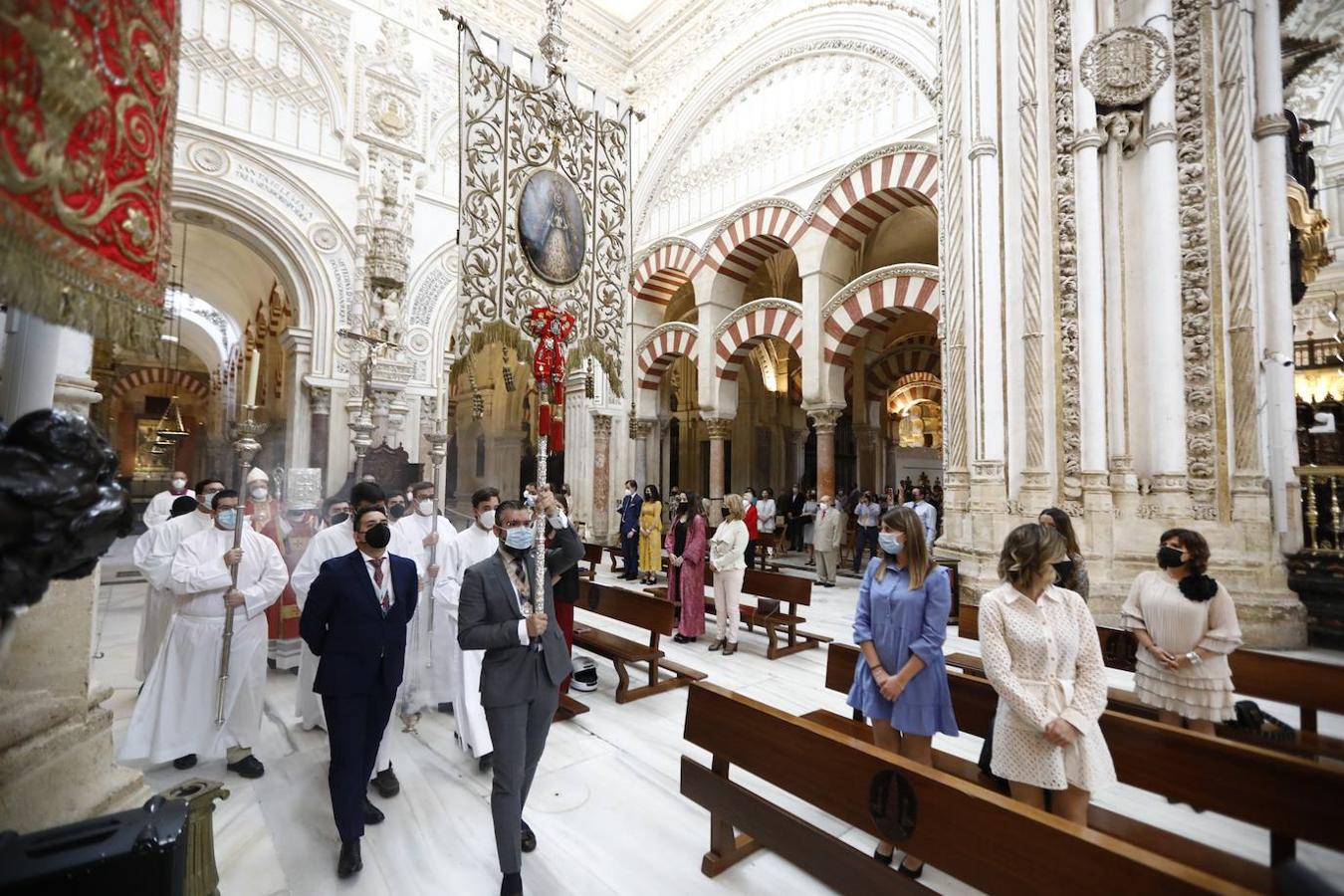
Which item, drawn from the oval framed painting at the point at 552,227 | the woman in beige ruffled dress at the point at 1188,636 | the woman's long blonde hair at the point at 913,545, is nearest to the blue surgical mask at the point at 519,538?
the woman's long blonde hair at the point at 913,545

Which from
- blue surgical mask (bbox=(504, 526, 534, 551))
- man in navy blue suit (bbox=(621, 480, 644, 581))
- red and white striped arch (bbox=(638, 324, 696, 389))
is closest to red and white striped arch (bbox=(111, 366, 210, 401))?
red and white striped arch (bbox=(638, 324, 696, 389))

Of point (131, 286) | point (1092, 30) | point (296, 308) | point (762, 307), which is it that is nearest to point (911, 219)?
point (762, 307)

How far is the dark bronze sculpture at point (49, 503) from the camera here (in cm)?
102

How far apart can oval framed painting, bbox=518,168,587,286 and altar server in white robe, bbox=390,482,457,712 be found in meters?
2.03

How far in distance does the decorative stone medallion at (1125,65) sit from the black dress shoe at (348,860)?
8.68 m

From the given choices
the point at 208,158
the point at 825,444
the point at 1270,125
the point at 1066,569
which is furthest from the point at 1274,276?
the point at 208,158

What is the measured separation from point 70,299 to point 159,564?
10.9 ft

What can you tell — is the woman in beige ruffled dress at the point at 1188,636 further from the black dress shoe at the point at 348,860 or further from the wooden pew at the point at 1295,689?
the black dress shoe at the point at 348,860

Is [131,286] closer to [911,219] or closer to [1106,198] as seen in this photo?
[1106,198]

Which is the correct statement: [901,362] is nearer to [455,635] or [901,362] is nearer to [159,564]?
[455,635]

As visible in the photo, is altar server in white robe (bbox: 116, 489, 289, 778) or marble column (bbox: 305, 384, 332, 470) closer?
altar server in white robe (bbox: 116, 489, 289, 778)

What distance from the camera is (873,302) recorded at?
30.5ft

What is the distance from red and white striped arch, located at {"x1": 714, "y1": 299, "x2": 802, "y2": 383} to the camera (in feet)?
34.8

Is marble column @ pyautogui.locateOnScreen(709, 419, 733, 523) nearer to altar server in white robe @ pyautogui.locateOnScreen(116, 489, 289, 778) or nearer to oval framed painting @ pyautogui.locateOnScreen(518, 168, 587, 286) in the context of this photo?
oval framed painting @ pyautogui.locateOnScreen(518, 168, 587, 286)
